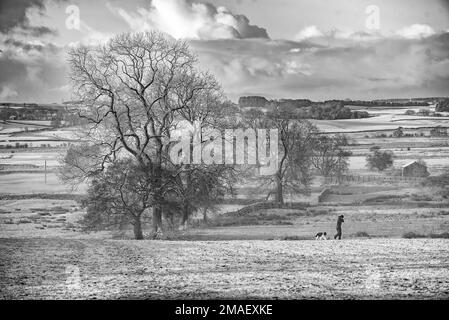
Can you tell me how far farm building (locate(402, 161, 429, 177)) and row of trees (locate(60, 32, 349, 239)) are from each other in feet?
14.1

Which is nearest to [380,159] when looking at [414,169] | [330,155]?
[414,169]

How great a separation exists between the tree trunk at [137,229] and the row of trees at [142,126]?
0.08ft

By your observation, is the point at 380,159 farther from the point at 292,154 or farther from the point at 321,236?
the point at 321,236

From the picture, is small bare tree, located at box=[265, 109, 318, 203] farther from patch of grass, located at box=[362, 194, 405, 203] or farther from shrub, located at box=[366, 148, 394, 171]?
patch of grass, located at box=[362, 194, 405, 203]

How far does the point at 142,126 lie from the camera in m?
14.7

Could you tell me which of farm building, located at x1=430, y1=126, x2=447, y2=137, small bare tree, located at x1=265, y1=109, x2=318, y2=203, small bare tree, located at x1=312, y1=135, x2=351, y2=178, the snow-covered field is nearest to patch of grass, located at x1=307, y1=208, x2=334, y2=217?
small bare tree, located at x1=265, y1=109, x2=318, y2=203

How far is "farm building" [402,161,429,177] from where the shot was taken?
1538cm

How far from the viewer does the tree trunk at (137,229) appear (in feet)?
47.1

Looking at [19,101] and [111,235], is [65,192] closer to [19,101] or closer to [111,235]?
[111,235]

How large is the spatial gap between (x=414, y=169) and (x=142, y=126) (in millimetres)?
7456

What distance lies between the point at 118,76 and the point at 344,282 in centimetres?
785

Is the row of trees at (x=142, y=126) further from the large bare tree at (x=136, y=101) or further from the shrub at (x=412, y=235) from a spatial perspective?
the shrub at (x=412, y=235)

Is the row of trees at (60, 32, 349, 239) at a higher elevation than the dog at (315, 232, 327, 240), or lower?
higher

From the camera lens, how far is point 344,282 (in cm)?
899
